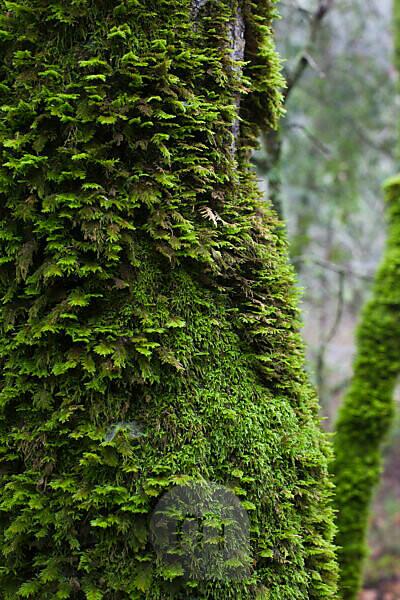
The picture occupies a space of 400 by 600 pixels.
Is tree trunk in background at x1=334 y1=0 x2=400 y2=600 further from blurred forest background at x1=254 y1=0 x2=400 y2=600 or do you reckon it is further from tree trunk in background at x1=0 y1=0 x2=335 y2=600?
blurred forest background at x1=254 y1=0 x2=400 y2=600

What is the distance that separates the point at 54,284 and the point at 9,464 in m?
0.57

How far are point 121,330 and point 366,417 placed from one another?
2.75 metres

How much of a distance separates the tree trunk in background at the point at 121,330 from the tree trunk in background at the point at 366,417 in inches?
84.1

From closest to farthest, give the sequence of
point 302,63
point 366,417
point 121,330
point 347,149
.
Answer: point 121,330 < point 366,417 < point 302,63 < point 347,149

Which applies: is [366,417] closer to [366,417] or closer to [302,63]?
[366,417]

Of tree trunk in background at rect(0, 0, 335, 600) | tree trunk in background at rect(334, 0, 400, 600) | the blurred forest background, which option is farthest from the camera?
the blurred forest background

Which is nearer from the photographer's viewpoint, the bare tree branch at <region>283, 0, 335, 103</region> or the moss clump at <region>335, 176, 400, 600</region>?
the moss clump at <region>335, 176, 400, 600</region>

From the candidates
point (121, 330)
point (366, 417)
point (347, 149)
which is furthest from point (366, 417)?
point (347, 149)

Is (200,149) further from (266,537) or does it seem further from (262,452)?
(266,537)

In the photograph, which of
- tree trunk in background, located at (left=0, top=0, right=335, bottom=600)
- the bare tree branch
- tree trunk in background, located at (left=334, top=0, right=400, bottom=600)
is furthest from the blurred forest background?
tree trunk in background, located at (left=0, top=0, right=335, bottom=600)

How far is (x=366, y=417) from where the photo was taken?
3.73 m

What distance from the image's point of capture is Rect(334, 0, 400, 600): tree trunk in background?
3.57m

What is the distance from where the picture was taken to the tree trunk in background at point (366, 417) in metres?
3.57

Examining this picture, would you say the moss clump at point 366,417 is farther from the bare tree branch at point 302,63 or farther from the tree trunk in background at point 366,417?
the bare tree branch at point 302,63
